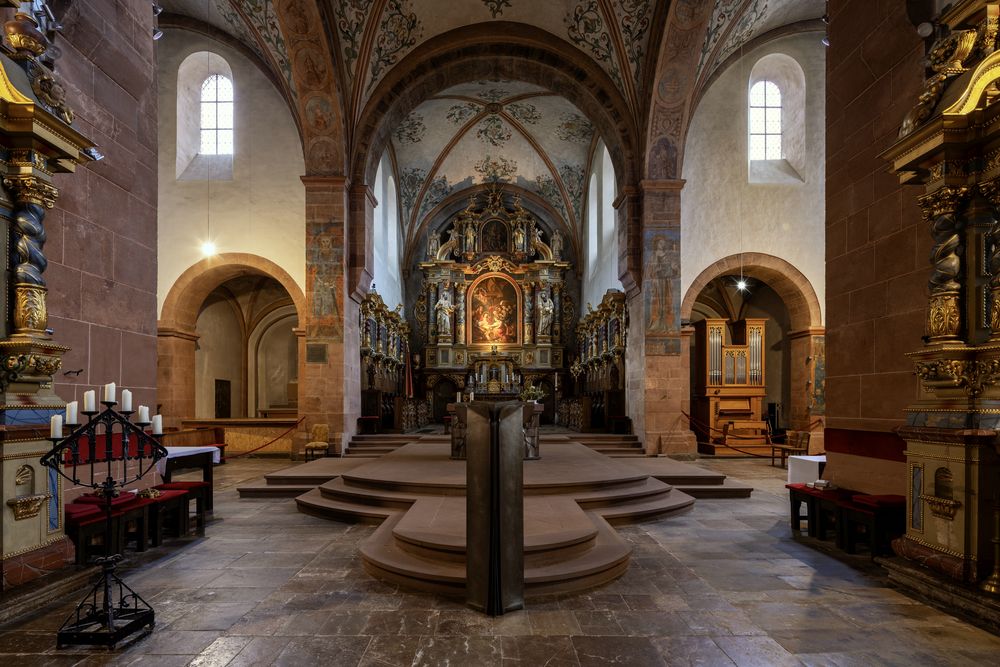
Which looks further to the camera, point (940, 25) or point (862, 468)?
point (862, 468)

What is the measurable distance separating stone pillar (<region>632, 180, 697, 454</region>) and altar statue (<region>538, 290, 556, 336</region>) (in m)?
8.99

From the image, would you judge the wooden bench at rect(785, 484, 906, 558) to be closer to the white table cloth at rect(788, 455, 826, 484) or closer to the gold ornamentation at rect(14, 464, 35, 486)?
the white table cloth at rect(788, 455, 826, 484)

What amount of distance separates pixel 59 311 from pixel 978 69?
6795 mm

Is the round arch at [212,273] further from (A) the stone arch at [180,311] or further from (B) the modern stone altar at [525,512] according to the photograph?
(B) the modern stone altar at [525,512]

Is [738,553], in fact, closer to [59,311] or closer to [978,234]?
[978,234]

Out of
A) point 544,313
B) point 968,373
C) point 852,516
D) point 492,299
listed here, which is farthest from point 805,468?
point 492,299

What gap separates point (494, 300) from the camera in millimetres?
22078

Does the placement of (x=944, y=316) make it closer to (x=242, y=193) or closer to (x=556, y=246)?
(x=242, y=193)

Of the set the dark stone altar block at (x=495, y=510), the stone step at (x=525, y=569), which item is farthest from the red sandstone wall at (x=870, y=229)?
the dark stone altar block at (x=495, y=510)

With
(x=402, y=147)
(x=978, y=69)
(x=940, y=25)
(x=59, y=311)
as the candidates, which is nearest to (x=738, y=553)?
(x=978, y=69)

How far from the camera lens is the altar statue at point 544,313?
21.4 m

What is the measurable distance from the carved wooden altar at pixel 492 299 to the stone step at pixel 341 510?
13962 mm

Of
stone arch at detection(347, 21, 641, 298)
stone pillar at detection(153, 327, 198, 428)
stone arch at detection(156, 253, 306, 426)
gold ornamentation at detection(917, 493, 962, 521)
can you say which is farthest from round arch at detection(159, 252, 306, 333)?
gold ornamentation at detection(917, 493, 962, 521)

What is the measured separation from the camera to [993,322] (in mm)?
3805
